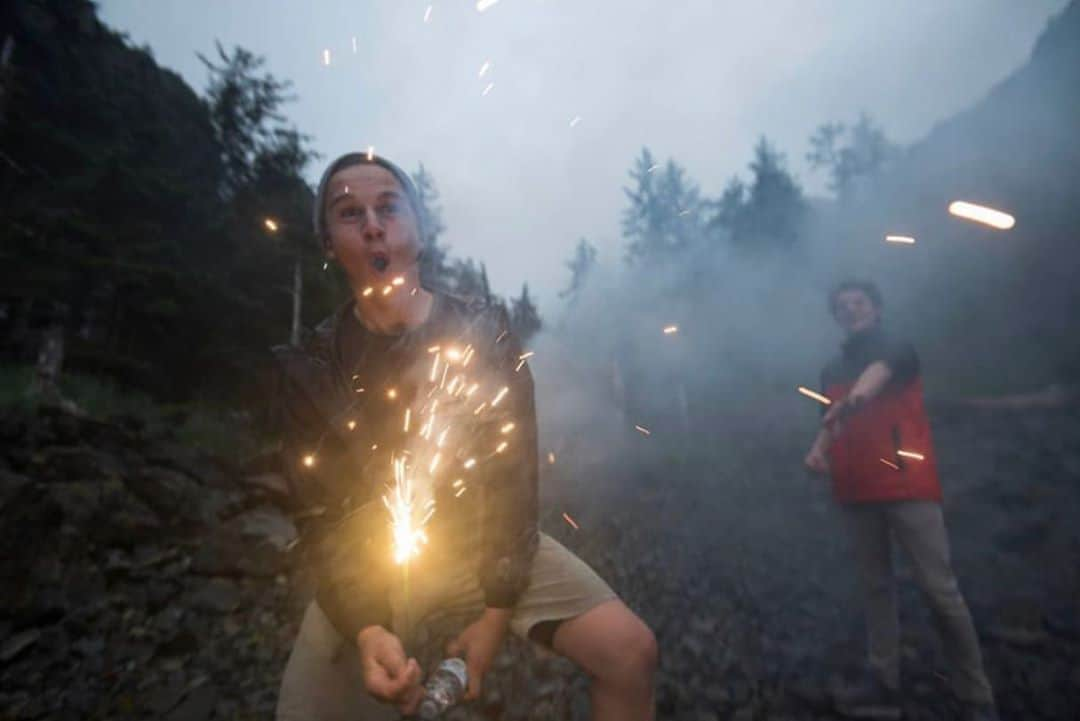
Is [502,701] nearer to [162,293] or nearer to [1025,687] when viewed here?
[1025,687]

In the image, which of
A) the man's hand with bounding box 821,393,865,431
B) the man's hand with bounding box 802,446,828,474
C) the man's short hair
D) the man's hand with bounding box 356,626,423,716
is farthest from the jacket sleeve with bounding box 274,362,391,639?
the man's short hair

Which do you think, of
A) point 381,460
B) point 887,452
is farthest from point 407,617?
point 887,452

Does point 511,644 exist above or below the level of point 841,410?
below

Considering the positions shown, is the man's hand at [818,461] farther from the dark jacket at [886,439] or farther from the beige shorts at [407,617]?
the beige shorts at [407,617]

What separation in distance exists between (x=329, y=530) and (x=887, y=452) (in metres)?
4.21

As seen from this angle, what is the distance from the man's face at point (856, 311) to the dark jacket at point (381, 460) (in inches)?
141

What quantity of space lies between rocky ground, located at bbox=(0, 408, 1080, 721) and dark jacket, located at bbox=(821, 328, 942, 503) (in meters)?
1.67

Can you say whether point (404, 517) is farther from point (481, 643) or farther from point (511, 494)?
point (481, 643)

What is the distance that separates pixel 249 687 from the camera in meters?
4.94

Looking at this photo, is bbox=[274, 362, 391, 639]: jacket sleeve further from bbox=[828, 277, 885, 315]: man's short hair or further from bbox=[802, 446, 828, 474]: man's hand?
bbox=[828, 277, 885, 315]: man's short hair

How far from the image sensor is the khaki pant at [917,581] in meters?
3.85

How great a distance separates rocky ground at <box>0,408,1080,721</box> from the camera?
459 centimetres

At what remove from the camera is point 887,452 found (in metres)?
4.35

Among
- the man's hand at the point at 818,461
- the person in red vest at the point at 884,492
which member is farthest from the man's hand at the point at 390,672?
the man's hand at the point at 818,461
